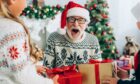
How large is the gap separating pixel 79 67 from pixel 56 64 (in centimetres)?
95

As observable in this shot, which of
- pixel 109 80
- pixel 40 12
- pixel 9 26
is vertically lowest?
pixel 109 80

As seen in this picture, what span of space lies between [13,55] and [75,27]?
148 centimetres

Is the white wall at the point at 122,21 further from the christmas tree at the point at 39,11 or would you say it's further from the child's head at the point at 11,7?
the child's head at the point at 11,7

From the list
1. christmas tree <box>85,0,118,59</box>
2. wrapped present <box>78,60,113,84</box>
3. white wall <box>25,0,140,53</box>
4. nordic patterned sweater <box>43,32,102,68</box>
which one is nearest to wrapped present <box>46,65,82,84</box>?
wrapped present <box>78,60,113,84</box>

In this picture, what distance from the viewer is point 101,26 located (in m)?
4.84

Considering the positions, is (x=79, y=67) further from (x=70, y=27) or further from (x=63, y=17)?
(x=63, y=17)

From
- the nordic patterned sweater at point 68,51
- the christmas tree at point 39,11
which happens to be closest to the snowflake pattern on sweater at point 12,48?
the nordic patterned sweater at point 68,51

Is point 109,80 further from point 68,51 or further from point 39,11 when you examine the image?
point 39,11

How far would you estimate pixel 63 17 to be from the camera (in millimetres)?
2865

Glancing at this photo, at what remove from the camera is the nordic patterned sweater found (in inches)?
96.5

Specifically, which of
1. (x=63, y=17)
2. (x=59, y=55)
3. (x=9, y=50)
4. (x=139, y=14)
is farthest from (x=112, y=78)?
(x=63, y=17)

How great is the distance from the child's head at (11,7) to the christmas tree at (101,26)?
3.75 meters

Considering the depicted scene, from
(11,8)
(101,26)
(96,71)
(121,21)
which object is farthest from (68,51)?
(121,21)

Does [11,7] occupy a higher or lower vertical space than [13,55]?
higher
